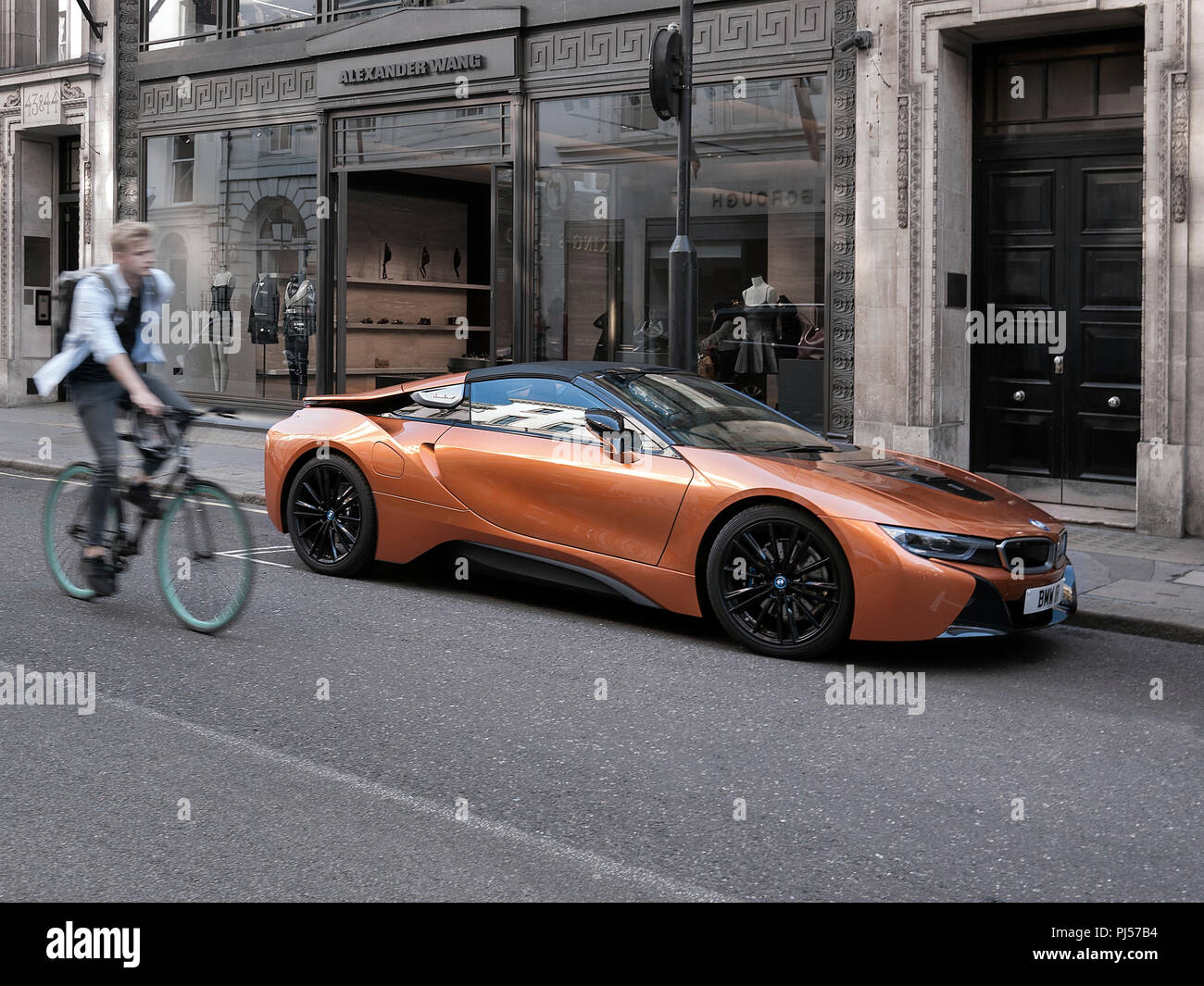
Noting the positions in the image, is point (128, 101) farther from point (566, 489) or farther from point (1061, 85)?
point (566, 489)

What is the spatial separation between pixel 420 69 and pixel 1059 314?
7855mm

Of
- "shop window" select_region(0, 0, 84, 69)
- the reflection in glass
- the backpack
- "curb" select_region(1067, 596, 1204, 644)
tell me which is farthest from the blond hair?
"shop window" select_region(0, 0, 84, 69)

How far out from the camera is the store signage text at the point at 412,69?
15.8 m

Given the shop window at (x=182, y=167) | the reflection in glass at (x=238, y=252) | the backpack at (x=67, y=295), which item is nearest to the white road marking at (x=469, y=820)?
the backpack at (x=67, y=295)

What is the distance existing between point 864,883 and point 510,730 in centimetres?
182

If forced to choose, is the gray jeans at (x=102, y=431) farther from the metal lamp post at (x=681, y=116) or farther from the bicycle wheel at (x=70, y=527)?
the metal lamp post at (x=681, y=116)

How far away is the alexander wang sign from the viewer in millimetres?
15547

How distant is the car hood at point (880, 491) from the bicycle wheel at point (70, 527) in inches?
119

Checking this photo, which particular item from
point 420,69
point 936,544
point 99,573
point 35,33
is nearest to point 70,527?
point 99,573

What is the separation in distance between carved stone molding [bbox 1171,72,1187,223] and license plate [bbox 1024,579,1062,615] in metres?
5.25
